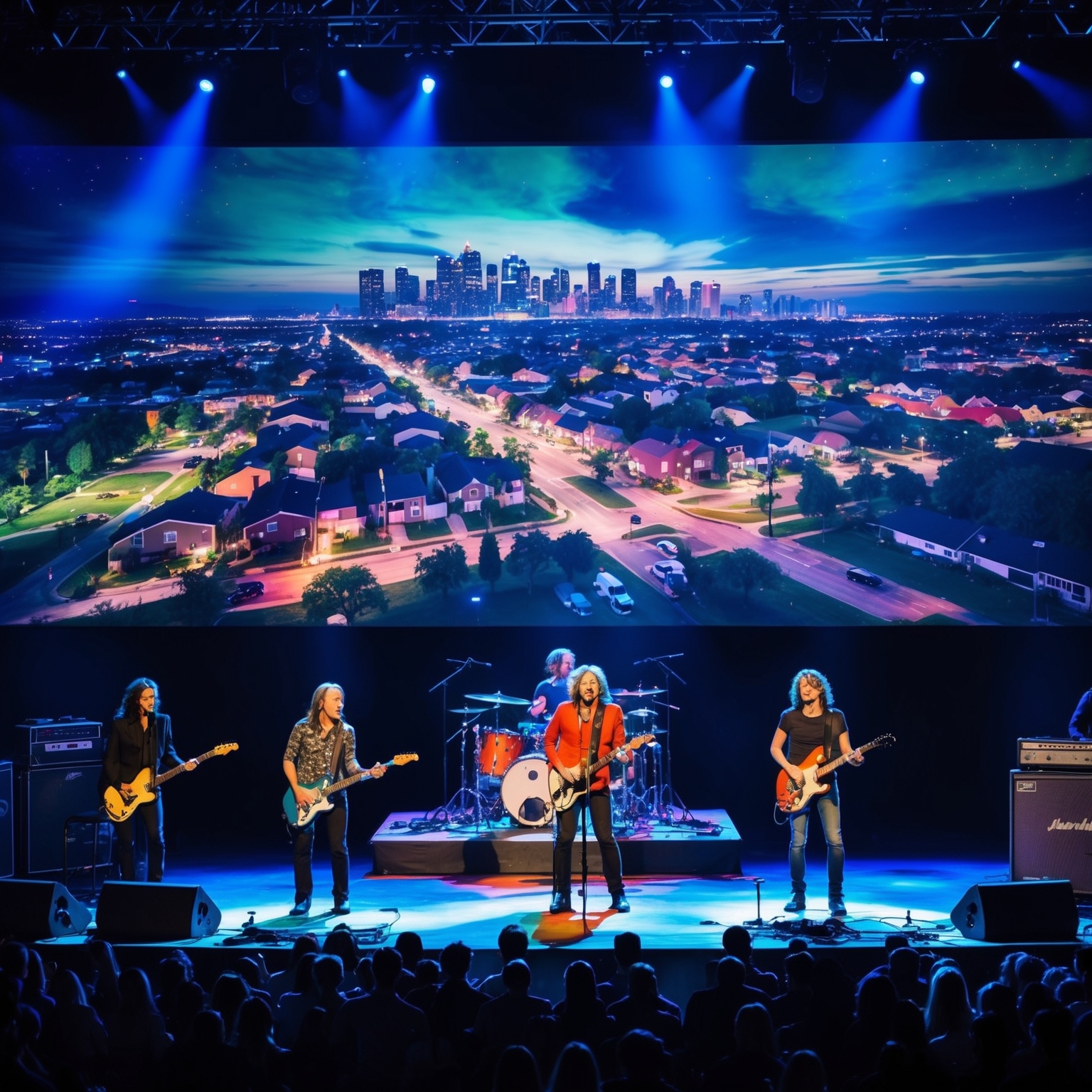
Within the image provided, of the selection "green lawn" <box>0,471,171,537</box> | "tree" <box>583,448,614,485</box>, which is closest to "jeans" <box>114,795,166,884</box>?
"green lawn" <box>0,471,171,537</box>

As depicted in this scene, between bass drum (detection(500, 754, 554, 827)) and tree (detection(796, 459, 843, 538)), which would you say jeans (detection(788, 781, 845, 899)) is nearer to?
bass drum (detection(500, 754, 554, 827))

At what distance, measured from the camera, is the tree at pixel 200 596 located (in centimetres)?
1105

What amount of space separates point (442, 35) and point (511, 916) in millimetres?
6600

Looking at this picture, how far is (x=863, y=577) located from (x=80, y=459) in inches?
263

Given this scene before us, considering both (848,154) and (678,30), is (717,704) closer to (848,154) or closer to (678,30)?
(848,154)

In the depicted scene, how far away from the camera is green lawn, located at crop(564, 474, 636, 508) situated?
11188 millimetres

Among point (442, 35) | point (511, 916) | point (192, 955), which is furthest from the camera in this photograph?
point (442, 35)

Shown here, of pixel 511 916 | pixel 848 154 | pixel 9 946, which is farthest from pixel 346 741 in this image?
pixel 848 154

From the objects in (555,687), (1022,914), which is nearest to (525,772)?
(555,687)

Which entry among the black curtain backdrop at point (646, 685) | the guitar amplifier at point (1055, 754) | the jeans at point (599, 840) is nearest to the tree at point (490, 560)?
the black curtain backdrop at point (646, 685)

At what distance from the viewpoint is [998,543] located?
10.8 meters

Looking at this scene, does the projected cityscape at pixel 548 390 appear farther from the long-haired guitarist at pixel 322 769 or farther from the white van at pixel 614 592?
the long-haired guitarist at pixel 322 769

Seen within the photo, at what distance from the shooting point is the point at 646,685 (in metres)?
11.5

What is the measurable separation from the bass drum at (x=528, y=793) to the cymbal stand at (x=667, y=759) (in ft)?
3.50
